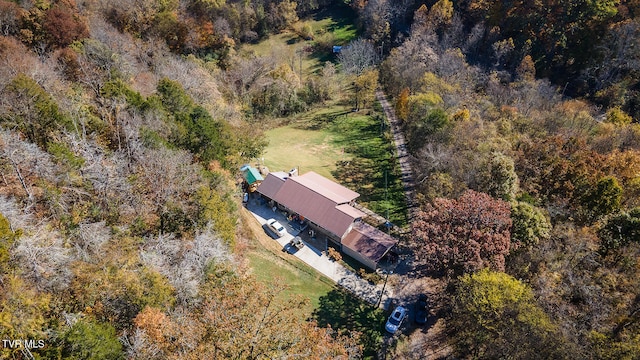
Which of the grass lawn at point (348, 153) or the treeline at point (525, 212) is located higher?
the treeline at point (525, 212)

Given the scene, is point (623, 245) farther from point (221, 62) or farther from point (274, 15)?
point (274, 15)

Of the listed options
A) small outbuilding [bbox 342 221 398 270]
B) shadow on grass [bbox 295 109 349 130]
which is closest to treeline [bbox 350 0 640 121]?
shadow on grass [bbox 295 109 349 130]

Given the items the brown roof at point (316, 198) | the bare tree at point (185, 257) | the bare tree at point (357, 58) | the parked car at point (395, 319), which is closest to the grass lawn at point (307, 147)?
the brown roof at point (316, 198)

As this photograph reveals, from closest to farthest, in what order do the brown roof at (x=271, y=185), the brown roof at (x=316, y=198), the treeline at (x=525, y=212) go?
the treeline at (x=525, y=212)
the brown roof at (x=316, y=198)
the brown roof at (x=271, y=185)

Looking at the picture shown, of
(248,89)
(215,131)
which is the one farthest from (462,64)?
(215,131)

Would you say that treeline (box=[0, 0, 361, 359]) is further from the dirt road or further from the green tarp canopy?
the dirt road

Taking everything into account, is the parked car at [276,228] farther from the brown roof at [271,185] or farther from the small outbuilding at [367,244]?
the small outbuilding at [367,244]

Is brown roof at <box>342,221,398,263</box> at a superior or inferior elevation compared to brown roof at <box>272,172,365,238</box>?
inferior
